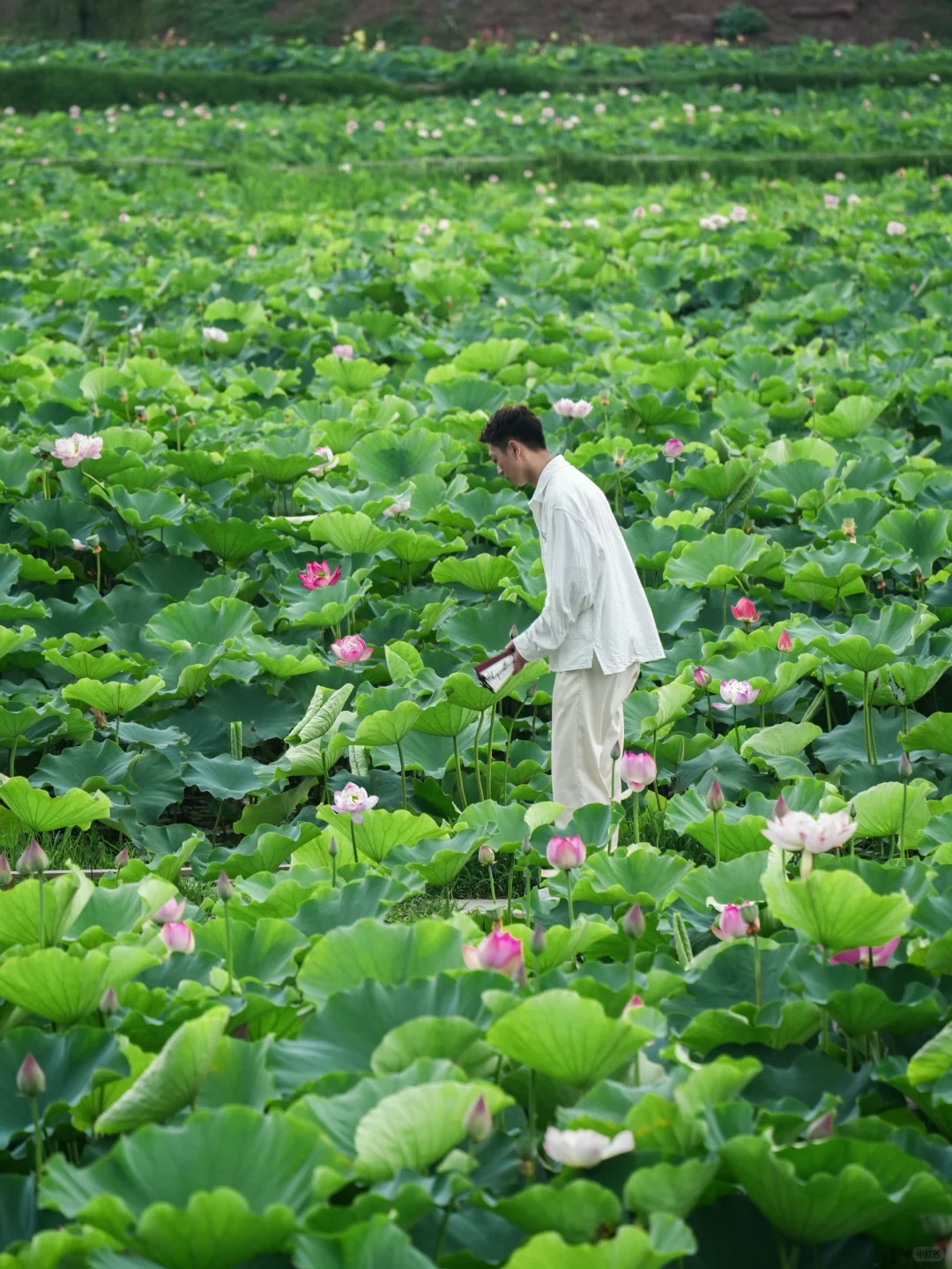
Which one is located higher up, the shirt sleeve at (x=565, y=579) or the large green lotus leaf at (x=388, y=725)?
the shirt sleeve at (x=565, y=579)

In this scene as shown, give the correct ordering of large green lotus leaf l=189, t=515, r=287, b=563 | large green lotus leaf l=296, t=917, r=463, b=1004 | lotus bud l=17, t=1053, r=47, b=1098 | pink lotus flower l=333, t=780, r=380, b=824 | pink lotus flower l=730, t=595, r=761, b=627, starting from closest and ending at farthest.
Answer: lotus bud l=17, t=1053, r=47, b=1098 < large green lotus leaf l=296, t=917, r=463, b=1004 < pink lotus flower l=333, t=780, r=380, b=824 < pink lotus flower l=730, t=595, r=761, b=627 < large green lotus leaf l=189, t=515, r=287, b=563

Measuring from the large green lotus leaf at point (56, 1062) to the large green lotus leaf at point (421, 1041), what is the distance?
1.00 ft

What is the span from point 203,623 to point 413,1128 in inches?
88.0

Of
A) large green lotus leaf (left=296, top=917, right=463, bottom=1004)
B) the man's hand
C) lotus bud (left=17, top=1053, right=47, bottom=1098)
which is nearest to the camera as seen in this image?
lotus bud (left=17, top=1053, right=47, bottom=1098)

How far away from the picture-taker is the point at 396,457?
14.6 feet

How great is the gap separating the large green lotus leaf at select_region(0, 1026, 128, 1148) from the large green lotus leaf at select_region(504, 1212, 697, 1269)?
59 cm

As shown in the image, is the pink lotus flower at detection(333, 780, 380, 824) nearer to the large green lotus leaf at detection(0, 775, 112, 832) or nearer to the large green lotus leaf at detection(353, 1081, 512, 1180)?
the large green lotus leaf at detection(0, 775, 112, 832)

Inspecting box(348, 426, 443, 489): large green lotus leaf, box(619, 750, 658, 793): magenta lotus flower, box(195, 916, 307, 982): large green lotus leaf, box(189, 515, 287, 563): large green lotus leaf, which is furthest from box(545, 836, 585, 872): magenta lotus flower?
box(348, 426, 443, 489): large green lotus leaf

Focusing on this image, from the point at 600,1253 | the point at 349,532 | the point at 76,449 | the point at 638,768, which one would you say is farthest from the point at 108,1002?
the point at 76,449

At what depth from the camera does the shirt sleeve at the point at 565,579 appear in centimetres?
278

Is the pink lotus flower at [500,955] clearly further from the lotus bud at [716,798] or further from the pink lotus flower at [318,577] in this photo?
the pink lotus flower at [318,577]

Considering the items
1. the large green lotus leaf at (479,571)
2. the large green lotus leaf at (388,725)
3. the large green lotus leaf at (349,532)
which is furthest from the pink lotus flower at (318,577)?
the large green lotus leaf at (388,725)

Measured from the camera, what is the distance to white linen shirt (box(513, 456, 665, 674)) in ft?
9.12

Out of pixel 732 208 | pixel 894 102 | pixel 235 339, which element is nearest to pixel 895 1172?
pixel 235 339
